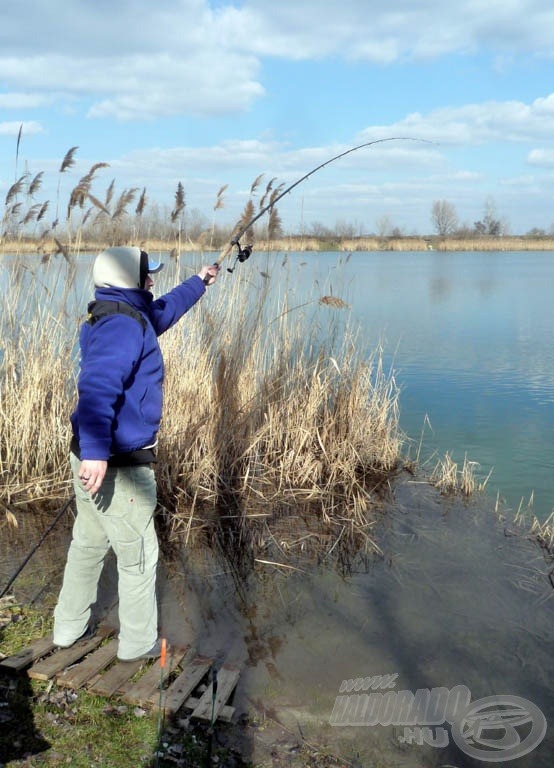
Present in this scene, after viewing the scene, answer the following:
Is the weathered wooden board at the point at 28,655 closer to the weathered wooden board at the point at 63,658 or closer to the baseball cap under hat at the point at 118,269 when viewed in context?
the weathered wooden board at the point at 63,658

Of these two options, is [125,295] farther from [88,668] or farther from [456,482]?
[456,482]

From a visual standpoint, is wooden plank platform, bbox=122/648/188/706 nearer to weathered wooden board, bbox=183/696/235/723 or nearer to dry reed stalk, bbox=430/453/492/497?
weathered wooden board, bbox=183/696/235/723

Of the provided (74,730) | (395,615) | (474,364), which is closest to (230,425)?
(395,615)

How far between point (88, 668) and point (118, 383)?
116 centimetres

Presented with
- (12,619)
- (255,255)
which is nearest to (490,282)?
(255,255)

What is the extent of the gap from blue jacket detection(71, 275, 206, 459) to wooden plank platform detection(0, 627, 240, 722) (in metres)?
0.88

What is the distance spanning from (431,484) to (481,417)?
2143 mm

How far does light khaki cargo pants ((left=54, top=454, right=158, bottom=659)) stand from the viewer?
103 inches

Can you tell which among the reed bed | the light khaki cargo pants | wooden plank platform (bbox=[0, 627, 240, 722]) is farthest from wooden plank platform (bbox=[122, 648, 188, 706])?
the reed bed

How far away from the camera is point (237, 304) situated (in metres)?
5.18

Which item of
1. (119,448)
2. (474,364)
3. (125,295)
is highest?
(125,295)

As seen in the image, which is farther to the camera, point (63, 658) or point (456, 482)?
point (456, 482)

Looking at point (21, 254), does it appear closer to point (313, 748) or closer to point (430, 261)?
point (313, 748)

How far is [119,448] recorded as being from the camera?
100 inches
